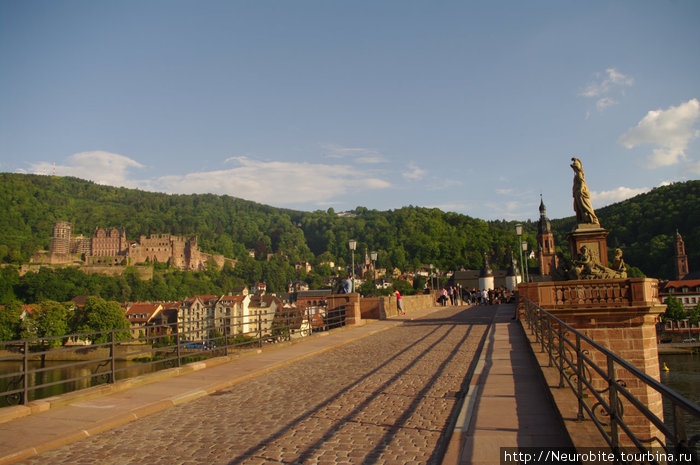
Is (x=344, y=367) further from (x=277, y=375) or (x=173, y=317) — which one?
(x=173, y=317)

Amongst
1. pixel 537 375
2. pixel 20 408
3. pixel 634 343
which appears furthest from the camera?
pixel 634 343

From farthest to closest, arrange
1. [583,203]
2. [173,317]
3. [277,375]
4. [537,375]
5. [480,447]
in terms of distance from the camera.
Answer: [173,317] < [583,203] < [277,375] < [537,375] < [480,447]

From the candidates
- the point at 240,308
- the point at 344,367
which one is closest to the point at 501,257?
the point at 240,308

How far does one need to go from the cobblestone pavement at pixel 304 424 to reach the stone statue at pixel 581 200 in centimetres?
1044

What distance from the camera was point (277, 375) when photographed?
1096cm

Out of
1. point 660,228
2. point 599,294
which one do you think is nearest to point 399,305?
point 599,294

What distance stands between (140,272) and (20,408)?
176m

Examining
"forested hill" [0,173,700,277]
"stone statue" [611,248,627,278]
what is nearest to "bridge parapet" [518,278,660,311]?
"stone statue" [611,248,627,278]

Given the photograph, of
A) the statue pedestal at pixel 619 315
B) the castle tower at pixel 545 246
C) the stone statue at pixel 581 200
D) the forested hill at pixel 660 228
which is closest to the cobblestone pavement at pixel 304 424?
the statue pedestal at pixel 619 315

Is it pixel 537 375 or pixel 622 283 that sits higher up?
pixel 622 283

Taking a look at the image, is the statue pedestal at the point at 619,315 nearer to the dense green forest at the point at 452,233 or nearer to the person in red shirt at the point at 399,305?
the person in red shirt at the point at 399,305

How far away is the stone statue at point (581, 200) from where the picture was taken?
19.1 m

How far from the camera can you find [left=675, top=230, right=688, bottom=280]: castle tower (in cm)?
9044

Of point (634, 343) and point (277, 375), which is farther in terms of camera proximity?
point (634, 343)
